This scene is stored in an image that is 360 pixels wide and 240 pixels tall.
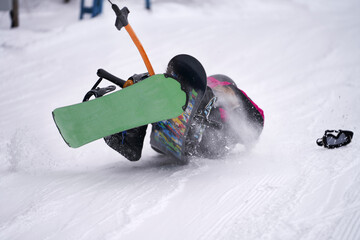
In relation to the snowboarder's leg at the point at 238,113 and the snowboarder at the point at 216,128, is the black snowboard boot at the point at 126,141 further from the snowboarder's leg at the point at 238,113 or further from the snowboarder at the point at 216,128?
the snowboarder's leg at the point at 238,113

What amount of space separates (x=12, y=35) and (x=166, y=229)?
7.31 meters

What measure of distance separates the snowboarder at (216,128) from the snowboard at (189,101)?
0.07 metres

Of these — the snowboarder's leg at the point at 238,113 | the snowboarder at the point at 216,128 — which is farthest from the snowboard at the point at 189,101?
the snowboarder's leg at the point at 238,113

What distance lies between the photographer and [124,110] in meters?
2.24

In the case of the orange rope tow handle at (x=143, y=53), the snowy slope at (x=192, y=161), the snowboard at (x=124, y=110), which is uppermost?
the orange rope tow handle at (x=143, y=53)

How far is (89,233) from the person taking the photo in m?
1.64

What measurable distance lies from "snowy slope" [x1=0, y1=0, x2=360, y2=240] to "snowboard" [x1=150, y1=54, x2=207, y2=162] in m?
0.21

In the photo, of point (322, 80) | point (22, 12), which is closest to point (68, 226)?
point (322, 80)

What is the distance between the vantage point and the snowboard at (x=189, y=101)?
222 cm

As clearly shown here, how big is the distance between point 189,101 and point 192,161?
0.62 metres

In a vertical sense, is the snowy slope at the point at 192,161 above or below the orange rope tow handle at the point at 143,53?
below

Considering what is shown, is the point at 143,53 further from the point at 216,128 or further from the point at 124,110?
the point at 216,128

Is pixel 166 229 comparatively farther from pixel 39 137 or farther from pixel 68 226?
pixel 39 137

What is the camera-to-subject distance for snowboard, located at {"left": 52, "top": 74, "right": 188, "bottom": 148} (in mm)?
2172
